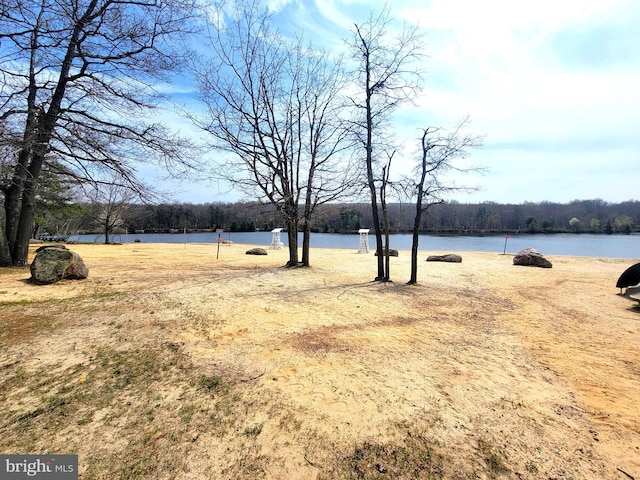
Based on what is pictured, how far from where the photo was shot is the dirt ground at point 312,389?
2.19 meters

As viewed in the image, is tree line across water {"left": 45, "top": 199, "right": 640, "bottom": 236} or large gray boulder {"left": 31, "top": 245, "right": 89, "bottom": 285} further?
tree line across water {"left": 45, "top": 199, "right": 640, "bottom": 236}

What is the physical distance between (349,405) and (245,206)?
37.3 ft

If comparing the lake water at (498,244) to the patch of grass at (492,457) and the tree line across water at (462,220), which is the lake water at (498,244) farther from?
the patch of grass at (492,457)

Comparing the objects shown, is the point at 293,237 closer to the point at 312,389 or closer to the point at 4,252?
the point at 4,252

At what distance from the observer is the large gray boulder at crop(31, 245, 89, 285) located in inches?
268

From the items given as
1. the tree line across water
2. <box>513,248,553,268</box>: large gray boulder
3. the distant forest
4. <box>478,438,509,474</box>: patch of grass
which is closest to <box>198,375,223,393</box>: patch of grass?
<box>478,438,509,474</box>: patch of grass

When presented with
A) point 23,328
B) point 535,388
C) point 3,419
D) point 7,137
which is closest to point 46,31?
point 7,137

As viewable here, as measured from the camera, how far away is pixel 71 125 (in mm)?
7898

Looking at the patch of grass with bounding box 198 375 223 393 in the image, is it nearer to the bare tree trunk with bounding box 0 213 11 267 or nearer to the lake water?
the bare tree trunk with bounding box 0 213 11 267

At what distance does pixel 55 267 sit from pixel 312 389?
7.38 metres

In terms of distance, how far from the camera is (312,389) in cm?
307

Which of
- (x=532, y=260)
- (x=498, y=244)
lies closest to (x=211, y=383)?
(x=532, y=260)

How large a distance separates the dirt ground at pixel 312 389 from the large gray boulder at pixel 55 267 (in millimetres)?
508

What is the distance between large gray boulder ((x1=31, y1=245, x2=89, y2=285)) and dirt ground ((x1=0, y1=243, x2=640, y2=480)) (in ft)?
1.67
